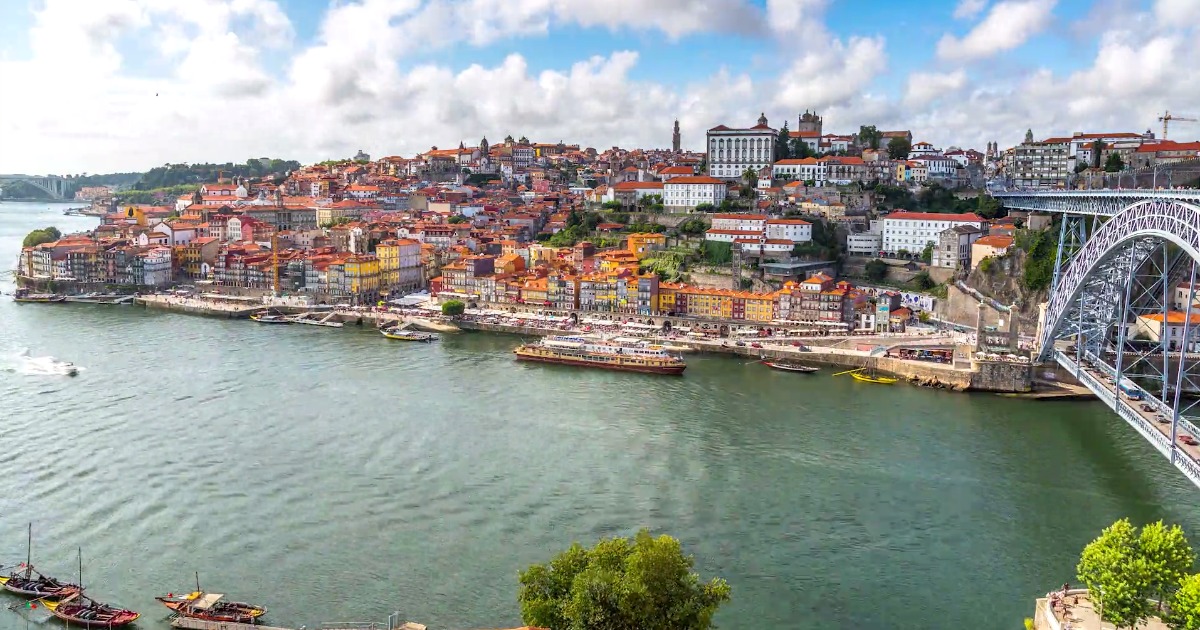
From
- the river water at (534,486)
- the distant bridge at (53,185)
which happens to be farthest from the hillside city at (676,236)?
the distant bridge at (53,185)

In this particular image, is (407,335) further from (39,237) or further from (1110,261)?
(39,237)

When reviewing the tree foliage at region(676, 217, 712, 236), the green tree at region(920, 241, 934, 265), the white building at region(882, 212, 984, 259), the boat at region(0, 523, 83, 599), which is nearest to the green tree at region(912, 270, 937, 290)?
the green tree at region(920, 241, 934, 265)

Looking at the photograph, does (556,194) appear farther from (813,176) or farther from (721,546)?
(721,546)

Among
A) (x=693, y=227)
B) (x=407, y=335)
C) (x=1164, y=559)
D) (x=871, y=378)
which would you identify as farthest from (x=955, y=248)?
(x=1164, y=559)

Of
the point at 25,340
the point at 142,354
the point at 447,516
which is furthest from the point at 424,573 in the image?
the point at 25,340

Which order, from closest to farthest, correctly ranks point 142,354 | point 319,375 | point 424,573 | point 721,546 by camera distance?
point 424,573
point 721,546
point 319,375
point 142,354

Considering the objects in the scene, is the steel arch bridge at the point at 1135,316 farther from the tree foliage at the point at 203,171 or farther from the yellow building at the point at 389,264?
the tree foliage at the point at 203,171
